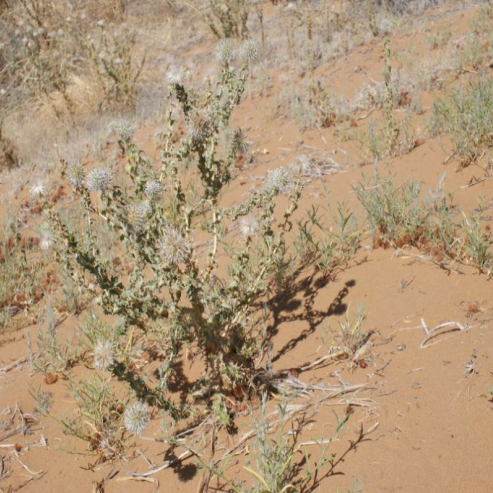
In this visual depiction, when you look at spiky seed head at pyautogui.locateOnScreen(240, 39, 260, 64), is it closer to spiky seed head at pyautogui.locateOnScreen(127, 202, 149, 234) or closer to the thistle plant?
the thistle plant

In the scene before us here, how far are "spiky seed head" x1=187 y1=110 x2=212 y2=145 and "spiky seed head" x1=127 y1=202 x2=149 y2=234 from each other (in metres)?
0.42

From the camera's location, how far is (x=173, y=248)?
6.40 feet

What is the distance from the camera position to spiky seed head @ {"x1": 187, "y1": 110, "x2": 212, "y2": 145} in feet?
7.36

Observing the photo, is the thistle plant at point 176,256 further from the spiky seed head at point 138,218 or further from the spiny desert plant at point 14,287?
the spiny desert plant at point 14,287

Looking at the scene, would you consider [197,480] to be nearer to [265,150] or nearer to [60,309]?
[60,309]

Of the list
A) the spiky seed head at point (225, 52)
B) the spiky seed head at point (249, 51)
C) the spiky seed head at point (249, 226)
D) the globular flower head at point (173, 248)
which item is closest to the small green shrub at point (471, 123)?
the spiky seed head at point (249, 51)

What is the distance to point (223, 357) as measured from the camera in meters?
2.36

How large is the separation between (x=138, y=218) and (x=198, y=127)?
53 centimetres

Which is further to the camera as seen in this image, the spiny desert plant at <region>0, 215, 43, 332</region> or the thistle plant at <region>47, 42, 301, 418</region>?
the spiny desert plant at <region>0, 215, 43, 332</region>

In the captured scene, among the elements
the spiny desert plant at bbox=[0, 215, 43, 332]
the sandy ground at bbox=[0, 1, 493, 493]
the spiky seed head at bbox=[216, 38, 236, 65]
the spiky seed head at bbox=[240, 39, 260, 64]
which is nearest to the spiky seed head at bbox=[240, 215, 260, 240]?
the sandy ground at bbox=[0, 1, 493, 493]

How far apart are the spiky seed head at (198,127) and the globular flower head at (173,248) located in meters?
0.53

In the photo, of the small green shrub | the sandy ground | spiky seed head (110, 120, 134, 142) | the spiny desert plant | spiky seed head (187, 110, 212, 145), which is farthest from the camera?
the spiny desert plant

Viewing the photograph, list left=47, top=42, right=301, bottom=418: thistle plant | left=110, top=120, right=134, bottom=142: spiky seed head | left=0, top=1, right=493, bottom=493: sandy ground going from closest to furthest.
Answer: left=0, top=1, right=493, bottom=493: sandy ground, left=47, top=42, right=301, bottom=418: thistle plant, left=110, top=120, right=134, bottom=142: spiky seed head

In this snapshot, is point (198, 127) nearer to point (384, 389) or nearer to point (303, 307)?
point (303, 307)
